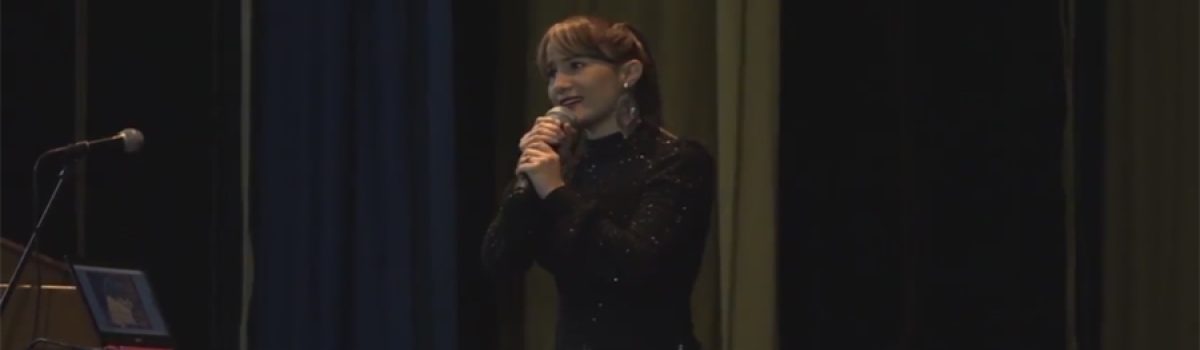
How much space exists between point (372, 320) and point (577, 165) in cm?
159

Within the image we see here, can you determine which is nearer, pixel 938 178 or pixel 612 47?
pixel 612 47

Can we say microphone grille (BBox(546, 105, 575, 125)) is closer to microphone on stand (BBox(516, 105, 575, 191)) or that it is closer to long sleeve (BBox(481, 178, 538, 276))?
microphone on stand (BBox(516, 105, 575, 191))

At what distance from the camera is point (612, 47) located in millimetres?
2383

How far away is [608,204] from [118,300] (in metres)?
0.92

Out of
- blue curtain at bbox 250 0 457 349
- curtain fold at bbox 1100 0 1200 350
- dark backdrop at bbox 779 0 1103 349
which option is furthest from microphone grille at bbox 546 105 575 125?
blue curtain at bbox 250 0 457 349

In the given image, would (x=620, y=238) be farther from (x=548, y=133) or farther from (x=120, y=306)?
(x=120, y=306)

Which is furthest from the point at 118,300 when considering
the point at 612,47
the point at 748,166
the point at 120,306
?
the point at 748,166

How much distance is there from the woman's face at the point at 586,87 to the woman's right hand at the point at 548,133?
A: 0.04 meters

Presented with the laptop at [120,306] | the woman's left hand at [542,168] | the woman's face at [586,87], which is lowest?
the laptop at [120,306]

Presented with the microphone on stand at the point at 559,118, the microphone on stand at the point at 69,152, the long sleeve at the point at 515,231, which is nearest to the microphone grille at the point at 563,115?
the microphone on stand at the point at 559,118

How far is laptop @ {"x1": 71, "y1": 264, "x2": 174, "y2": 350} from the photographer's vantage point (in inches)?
110

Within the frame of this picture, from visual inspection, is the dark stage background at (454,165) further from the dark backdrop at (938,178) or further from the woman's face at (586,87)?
the woman's face at (586,87)

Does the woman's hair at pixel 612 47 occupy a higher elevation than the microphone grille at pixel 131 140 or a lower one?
higher

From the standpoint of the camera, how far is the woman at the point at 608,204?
2262 millimetres
